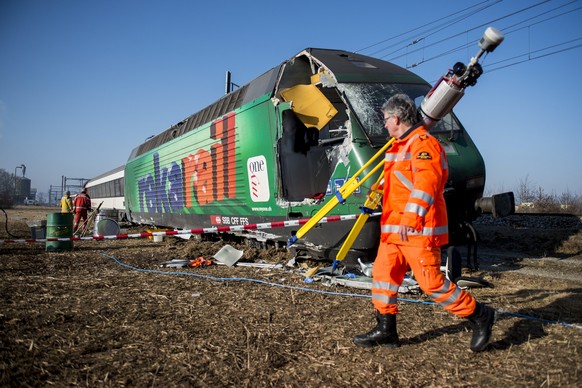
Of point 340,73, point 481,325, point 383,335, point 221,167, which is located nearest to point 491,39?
point 481,325

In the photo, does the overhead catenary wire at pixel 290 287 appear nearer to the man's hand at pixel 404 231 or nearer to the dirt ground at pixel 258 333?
the dirt ground at pixel 258 333

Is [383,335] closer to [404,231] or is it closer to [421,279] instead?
[421,279]

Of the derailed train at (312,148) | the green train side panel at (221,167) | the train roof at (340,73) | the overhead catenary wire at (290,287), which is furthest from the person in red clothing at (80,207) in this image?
the train roof at (340,73)

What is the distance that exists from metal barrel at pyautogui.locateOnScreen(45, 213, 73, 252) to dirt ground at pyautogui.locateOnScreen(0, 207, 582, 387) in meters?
3.02

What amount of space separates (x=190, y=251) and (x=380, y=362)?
6083mm

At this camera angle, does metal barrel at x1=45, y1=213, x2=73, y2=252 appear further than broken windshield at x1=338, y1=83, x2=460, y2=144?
Yes

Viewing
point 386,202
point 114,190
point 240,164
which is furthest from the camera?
point 114,190

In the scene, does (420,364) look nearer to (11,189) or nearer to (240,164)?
(240,164)

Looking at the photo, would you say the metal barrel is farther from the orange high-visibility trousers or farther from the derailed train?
the orange high-visibility trousers

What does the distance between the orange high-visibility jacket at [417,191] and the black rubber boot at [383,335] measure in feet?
2.07

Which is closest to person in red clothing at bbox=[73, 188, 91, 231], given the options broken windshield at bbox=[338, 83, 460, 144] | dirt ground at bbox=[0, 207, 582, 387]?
dirt ground at bbox=[0, 207, 582, 387]

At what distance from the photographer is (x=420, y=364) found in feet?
9.12

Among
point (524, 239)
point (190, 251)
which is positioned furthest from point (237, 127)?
point (524, 239)

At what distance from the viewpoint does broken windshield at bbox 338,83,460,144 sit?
218 inches
